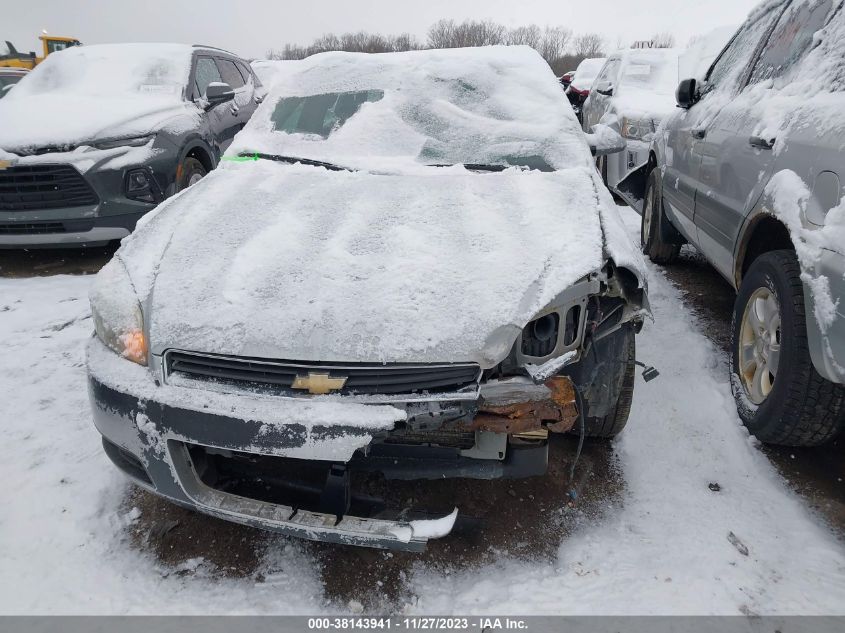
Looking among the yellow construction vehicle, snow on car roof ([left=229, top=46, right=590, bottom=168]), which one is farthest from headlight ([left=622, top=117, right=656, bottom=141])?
the yellow construction vehicle

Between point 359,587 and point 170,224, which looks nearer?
point 359,587

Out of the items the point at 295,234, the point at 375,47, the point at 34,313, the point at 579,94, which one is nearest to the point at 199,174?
the point at 34,313

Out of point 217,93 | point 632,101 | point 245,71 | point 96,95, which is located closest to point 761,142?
point 217,93

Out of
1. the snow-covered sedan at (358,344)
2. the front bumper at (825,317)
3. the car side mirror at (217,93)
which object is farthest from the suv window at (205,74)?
the front bumper at (825,317)

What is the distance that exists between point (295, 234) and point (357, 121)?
1147mm

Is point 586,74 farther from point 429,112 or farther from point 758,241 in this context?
point 758,241

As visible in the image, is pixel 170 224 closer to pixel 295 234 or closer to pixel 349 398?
pixel 295 234

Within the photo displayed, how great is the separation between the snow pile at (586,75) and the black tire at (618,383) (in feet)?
36.4

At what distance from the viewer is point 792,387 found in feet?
6.75

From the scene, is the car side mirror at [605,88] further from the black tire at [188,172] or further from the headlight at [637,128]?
the black tire at [188,172]

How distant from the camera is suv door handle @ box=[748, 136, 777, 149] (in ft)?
7.62

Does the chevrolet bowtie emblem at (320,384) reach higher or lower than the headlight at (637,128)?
higher

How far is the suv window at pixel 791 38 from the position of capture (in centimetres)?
246

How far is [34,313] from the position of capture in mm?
3838
